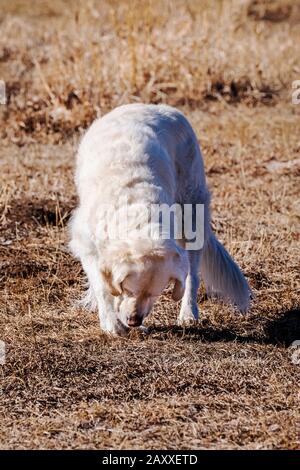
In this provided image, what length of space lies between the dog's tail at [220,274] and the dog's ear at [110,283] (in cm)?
150

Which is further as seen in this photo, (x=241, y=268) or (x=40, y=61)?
(x=40, y=61)

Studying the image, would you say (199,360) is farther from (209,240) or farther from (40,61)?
(40,61)

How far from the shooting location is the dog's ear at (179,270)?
4414mm

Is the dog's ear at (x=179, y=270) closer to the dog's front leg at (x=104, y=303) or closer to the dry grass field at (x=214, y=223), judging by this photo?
the dry grass field at (x=214, y=223)

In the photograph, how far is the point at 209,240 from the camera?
599 cm

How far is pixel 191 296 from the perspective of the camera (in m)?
5.64

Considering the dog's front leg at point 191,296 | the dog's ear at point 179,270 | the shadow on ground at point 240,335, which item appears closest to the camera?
the dog's ear at point 179,270

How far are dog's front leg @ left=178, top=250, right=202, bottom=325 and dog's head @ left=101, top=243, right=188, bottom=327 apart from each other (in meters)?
1.08

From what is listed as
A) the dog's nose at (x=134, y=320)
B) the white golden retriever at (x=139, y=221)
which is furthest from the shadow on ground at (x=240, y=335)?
the dog's nose at (x=134, y=320)

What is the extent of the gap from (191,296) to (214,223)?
172cm

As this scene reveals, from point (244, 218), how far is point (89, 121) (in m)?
3.00

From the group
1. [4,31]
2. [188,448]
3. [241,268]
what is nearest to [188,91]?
[4,31]

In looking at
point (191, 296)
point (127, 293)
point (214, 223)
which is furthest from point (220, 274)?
point (127, 293)

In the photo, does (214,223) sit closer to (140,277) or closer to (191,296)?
(191,296)
